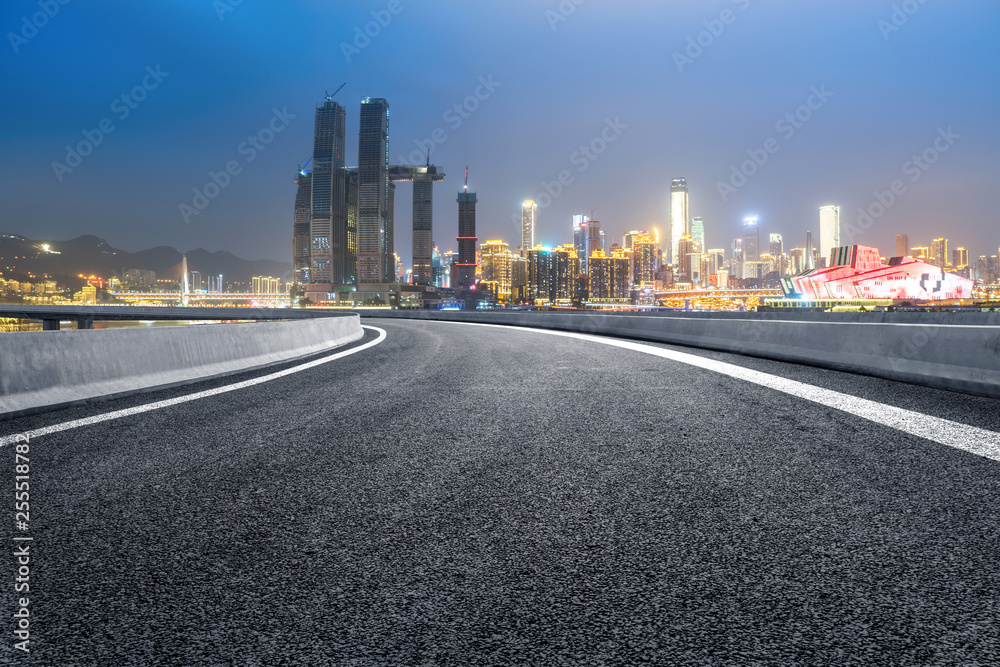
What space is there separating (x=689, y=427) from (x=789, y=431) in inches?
30.9

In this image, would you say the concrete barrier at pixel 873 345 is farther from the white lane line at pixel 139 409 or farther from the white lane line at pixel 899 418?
the white lane line at pixel 139 409

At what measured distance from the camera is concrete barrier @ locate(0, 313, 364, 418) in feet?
21.2

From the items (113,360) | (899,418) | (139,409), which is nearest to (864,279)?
(899,418)

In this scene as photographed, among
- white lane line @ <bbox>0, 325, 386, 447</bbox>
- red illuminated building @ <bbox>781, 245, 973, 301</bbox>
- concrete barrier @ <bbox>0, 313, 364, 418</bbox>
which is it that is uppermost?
red illuminated building @ <bbox>781, 245, 973, 301</bbox>

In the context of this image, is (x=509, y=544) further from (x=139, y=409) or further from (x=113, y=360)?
(x=113, y=360)

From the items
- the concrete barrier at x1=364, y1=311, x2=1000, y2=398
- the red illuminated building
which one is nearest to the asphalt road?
the concrete barrier at x1=364, y1=311, x2=1000, y2=398

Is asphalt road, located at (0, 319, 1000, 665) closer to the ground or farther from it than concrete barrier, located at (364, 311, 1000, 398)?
closer to the ground

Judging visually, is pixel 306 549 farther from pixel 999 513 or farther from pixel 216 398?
pixel 216 398

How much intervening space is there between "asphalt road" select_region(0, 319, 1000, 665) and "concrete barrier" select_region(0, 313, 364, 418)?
5.20ft

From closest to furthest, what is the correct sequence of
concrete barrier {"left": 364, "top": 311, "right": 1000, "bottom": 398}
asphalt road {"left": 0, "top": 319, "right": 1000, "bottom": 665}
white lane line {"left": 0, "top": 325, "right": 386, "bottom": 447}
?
asphalt road {"left": 0, "top": 319, "right": 1000, "bottom": 665}
white lane line {"left": 0, "top": 325, "right": 386, "bottom": 447}
concrete barrier {"left": 364, "top": 311, "right": 1000, "bottom": 398}

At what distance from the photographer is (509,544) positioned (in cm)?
288

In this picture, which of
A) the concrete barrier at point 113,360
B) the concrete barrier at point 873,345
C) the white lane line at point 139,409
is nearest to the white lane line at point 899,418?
the concrete barrier at point 873,345

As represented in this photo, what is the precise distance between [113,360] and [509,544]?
22.2 ft

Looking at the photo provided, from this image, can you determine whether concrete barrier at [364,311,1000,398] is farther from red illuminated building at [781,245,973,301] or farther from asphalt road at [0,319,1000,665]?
red illuminated building at [781,245,973,301]
